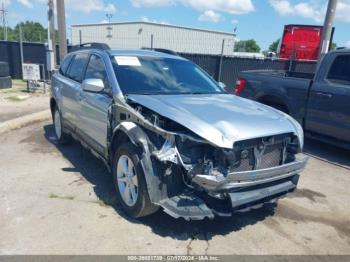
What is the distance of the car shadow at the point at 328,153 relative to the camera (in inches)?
244

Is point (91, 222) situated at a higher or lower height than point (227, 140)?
→ lower

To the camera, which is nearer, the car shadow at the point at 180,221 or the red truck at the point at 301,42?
the car shadow at the point at 180,221

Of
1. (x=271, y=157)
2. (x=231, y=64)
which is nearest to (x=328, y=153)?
(x=271, y=157)

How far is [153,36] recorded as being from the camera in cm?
3338

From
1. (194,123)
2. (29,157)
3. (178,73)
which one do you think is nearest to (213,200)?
(194,123)

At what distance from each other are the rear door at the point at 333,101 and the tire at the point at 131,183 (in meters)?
4.07

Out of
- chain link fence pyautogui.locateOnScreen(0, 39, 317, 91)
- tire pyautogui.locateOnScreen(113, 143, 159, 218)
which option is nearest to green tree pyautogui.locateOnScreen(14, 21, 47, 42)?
chain link fence pyautogui.locateOnScreen(0, 39, 317, 91)

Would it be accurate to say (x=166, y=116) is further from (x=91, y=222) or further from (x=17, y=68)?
(x=17, y=68)

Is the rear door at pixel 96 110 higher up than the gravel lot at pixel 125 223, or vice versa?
the rear door at pixel 96 110

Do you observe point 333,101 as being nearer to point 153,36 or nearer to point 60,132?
point 60,132

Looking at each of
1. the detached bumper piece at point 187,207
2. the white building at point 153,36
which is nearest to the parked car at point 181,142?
the detached bumper piece at point 187,207

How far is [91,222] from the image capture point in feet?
11.9

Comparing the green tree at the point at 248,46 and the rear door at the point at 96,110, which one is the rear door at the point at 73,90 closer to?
the rear door at the point at 96,110

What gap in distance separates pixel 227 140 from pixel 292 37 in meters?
14.7
